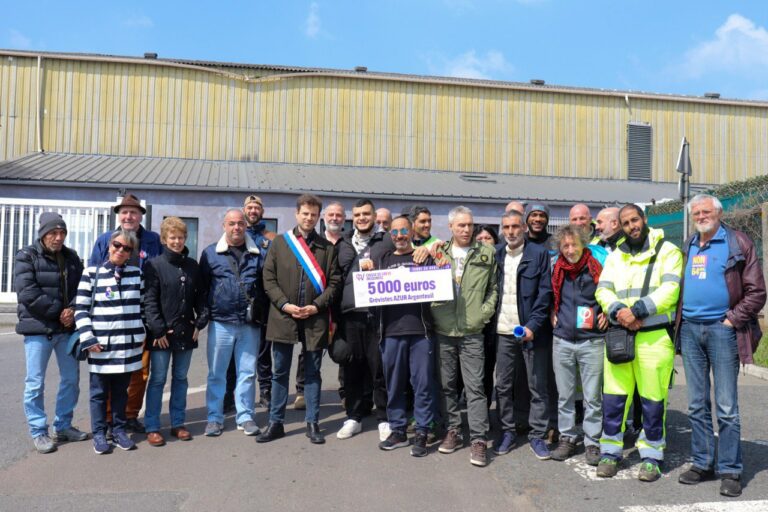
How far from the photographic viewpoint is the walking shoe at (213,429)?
5.35 m

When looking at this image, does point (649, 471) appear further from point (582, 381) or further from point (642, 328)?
point (642, 328)

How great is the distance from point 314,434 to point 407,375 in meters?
0.99

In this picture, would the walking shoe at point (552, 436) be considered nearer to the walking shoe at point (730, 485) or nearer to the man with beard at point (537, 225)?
the walking shoe at point (730, 485)

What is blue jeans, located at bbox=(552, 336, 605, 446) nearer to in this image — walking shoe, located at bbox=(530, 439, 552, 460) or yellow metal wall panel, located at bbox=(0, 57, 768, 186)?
walking shoe, located at bbox=(530, 439, 552, 460)

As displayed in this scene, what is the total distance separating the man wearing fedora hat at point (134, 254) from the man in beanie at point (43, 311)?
0.36 meters

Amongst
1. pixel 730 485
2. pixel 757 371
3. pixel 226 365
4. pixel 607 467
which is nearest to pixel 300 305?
pixel 226 365

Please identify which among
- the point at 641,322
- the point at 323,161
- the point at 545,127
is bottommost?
the point at 641,322

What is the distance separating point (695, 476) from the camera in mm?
4242

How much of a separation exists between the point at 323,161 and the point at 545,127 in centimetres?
970

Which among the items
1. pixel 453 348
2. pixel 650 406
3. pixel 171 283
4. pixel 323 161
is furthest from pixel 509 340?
pixel 323 161

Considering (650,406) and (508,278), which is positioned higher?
(508,278)

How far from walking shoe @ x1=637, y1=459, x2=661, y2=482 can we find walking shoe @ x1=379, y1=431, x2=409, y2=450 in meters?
1.88

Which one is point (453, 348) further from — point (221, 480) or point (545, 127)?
point (545, 127)

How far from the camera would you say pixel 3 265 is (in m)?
12.8
